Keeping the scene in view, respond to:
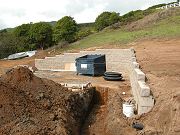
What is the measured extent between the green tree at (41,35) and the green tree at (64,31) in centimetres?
157

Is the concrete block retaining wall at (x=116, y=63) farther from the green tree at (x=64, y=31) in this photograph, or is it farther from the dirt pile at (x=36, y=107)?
the green tree at (x=64, y=31)

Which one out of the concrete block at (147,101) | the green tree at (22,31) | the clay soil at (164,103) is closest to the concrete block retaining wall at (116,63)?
→ the clay soil at (164,103)

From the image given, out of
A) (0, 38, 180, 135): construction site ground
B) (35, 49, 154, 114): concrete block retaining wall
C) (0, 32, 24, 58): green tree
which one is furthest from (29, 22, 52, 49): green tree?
(0, 38, 180, 135): construction site ground

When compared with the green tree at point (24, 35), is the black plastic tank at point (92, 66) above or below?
below

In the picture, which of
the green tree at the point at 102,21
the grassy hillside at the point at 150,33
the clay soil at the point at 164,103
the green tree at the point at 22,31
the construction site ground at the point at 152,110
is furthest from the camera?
the green tree at the point at 102,21

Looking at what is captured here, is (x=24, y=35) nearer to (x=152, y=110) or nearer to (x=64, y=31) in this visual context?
(x=64, y=31)

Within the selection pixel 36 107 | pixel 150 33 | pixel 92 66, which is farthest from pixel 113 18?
pixel 36 107

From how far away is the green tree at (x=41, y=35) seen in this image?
48688 mm

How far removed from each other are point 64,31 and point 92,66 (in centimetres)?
2695

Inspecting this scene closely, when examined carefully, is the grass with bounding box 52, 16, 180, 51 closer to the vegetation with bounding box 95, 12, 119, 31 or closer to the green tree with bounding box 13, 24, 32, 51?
the green tree with bounding box 13, 24, 32, 51

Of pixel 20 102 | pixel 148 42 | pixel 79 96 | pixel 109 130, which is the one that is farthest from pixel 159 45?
pixel 20 102

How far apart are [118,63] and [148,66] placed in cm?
297

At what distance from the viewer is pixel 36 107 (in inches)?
460

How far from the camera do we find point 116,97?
52.3 feet
